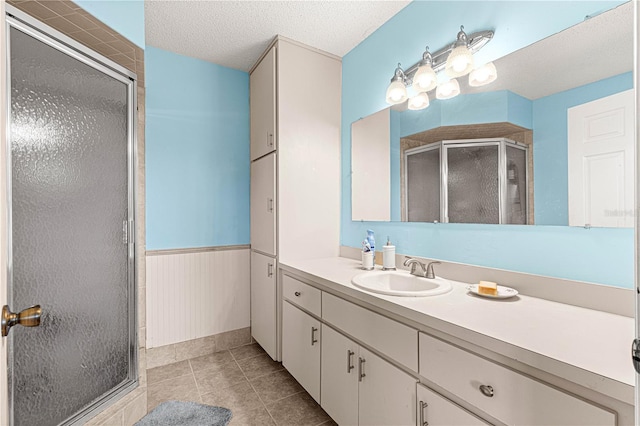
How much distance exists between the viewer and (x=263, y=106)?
2357 millimetres

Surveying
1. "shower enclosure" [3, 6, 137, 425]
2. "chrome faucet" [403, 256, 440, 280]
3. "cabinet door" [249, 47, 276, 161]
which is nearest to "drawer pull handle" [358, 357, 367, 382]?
"chrome faucet" [403, 256, 440, 280]

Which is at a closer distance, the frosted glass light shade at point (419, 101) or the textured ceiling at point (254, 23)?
the frosted glass light shade at point (419, 101)

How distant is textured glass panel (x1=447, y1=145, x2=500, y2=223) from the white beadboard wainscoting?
72.3 inches

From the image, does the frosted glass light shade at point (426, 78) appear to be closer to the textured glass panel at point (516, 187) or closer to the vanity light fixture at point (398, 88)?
the vanity light fixture at point (398, 88)

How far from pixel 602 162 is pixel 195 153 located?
2.53m

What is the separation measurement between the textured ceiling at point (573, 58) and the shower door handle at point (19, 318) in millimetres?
1885

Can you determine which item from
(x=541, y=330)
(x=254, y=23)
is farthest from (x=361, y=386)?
(x=254, y=23)

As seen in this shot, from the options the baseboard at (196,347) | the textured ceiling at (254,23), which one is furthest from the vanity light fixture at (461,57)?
the baseboard at (196,347)

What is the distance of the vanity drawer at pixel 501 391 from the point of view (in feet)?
2.22

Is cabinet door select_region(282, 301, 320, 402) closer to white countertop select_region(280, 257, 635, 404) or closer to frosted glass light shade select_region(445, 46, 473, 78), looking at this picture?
white countertop select_region(280, 257, 635, 404)

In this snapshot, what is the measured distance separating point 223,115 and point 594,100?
8.06 ft

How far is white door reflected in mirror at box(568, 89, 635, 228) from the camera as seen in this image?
38.2 inches

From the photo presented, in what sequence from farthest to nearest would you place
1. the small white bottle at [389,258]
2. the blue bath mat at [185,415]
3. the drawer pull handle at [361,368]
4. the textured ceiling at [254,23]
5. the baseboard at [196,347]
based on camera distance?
the baseboard at [196,347]
the textured ceiling at [254,23]
the small white bottle at [389,258]
the blue bath mat at [185,415]
the drawer pull handle at [361,368]

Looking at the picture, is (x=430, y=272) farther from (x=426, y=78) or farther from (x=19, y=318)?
(x=19, y=318)
